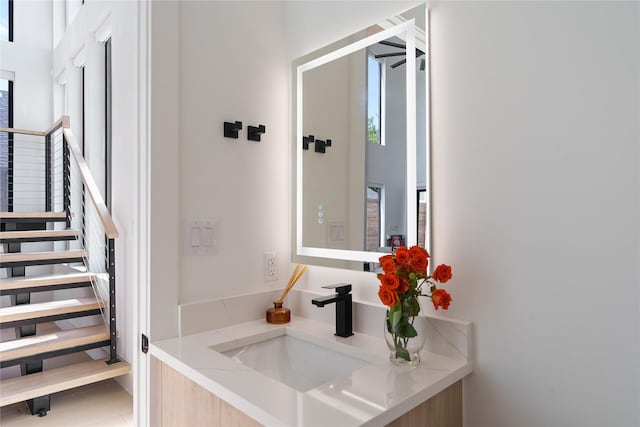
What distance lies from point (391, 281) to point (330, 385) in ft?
1.00

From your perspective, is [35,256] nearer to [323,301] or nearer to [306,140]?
[306,140]

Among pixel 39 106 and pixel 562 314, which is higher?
pixel 39 106

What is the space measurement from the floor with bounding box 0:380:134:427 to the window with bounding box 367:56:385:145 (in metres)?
2.06

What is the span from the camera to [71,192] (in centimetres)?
420

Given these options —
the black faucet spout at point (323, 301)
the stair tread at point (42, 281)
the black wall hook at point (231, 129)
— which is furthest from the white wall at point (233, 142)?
the stair tread at point (42, 281)

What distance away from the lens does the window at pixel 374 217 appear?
140 centimetres

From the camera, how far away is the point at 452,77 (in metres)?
1.20

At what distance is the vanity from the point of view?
35.0 inches

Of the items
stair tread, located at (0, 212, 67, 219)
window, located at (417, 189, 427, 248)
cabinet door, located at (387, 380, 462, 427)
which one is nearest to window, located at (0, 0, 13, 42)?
stair tread, located at (0, 212, 67, 219)

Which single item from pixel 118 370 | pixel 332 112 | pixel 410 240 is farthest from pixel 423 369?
pixel 118 370

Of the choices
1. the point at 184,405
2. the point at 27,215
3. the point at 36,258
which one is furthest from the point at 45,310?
the point at 184,405

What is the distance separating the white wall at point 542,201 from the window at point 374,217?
223 millimetres

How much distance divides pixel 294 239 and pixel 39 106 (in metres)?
4.78

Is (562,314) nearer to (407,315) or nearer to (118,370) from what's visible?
(407,315)
